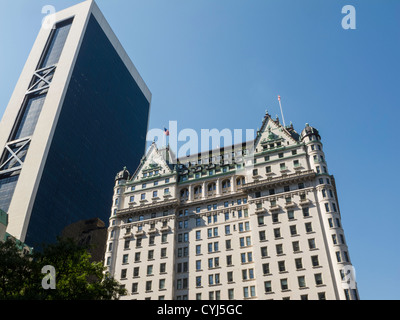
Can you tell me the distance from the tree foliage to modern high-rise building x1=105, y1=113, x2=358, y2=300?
36085 millimetres

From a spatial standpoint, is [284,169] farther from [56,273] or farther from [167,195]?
[56,273]

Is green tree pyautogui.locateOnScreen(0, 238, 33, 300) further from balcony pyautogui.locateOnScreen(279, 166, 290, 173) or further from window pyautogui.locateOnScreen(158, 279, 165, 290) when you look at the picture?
balcony pyautogui.locateOnScreen(279, 166, 290, 173)

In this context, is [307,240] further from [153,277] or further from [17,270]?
[17,270]

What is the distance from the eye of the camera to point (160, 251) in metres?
86.7

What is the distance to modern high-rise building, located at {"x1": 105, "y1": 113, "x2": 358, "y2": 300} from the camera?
73.0 metres

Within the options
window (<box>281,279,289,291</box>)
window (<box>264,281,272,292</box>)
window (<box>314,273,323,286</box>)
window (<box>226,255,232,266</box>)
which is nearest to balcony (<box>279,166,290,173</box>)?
window (<box>226,255,232,266</box>)

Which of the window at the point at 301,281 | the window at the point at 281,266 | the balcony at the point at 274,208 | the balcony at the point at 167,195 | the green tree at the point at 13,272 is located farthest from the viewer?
the balcony at the point at 167,195

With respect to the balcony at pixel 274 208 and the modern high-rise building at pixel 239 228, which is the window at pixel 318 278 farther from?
the balcony at pixel 274 208

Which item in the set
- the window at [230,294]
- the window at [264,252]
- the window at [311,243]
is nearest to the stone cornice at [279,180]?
the window at [311,243]

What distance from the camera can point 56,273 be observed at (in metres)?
42.8

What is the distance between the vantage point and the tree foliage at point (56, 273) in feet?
127

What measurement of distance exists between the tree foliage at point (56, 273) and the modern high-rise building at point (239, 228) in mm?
36085
